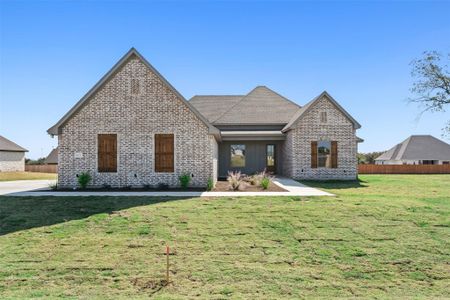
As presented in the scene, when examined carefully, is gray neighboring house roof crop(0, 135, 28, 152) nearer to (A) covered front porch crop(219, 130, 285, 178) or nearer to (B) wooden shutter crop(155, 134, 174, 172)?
(A) covered front porch crop(219, 130, 285, 178)

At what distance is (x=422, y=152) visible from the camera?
4288 centimetres

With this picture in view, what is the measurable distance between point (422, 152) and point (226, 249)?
144 feet

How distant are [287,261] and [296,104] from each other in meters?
22.6

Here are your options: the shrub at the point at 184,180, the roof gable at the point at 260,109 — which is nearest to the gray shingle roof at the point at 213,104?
the roof gable at the point at 260,109

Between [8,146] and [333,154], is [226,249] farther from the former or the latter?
[8,146]

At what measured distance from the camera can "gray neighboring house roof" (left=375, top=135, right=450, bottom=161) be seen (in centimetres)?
4222

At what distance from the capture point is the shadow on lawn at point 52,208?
375 inches

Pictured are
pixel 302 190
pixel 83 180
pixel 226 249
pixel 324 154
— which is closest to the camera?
pixel 226 249

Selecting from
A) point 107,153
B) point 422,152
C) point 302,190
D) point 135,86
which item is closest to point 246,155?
point 302,190

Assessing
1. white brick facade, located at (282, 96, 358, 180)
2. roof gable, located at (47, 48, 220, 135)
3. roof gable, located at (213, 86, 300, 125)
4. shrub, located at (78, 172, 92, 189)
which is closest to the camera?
shrub, located at (78, 172, 92, 189)

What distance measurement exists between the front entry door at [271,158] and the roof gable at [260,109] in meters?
2.05

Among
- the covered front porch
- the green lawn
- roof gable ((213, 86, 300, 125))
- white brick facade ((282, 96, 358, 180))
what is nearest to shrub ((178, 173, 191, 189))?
the green lawn

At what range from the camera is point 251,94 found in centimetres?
2948

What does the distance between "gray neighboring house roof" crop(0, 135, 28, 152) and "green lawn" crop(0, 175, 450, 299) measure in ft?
103
